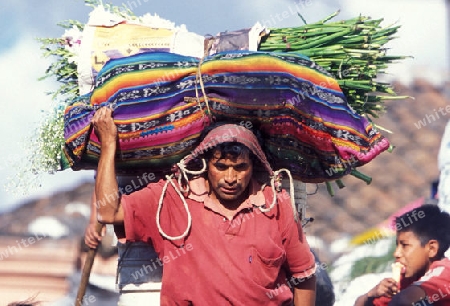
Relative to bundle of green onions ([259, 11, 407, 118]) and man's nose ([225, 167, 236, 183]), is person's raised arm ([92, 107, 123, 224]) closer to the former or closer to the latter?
man's nose ([225, 167, 236, 183])

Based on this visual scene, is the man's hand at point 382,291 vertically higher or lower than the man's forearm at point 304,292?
higher

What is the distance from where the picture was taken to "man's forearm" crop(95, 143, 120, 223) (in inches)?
153

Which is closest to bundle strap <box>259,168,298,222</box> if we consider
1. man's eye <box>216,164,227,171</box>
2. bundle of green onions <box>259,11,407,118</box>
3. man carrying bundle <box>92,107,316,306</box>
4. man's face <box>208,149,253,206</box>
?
man carrying bundle <box>92,107,316,306</box>

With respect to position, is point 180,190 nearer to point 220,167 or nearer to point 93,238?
point 220,167

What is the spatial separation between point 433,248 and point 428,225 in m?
0.16

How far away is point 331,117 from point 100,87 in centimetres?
111

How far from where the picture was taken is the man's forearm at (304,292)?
14.2 ft

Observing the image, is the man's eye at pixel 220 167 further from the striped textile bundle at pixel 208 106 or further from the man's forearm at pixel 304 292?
the man's forearm at pixel 304 292

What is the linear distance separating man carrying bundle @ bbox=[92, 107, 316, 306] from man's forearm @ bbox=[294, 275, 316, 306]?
17 centimetres

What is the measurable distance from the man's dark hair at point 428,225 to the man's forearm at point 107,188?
245cm

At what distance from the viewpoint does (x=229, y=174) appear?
398 cm

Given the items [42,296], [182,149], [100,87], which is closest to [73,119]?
[100,87]

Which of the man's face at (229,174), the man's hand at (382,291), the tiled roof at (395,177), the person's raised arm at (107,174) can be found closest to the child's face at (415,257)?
the man's hand at (382,291)

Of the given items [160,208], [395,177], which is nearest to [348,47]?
[160,208]
